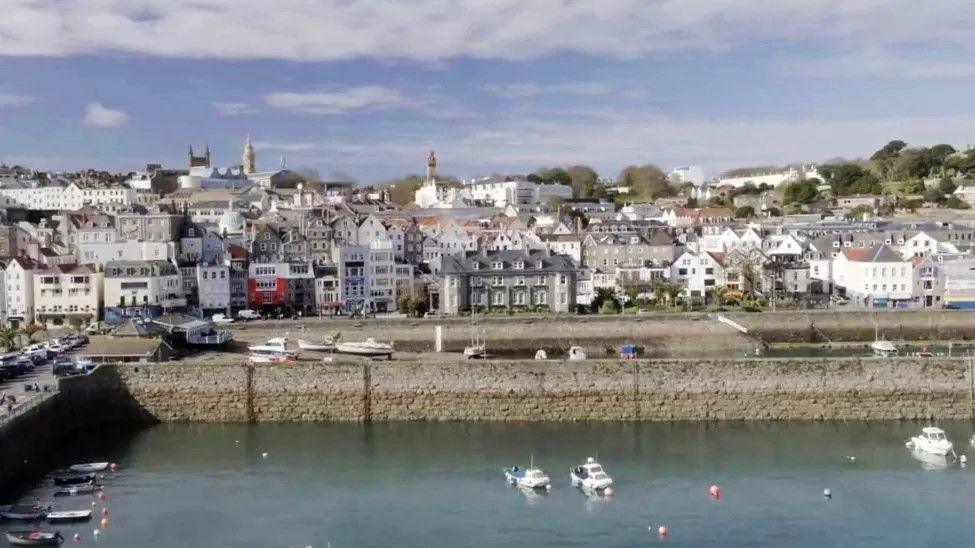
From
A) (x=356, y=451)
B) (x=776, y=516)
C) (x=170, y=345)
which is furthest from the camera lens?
(x=170, y=345)

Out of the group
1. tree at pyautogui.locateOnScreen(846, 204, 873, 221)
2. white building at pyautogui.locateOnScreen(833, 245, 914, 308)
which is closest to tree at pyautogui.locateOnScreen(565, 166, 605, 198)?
tree at pyautogui.locateOnScreen(846, 204, 873, 221)

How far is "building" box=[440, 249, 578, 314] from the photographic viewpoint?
41.9m

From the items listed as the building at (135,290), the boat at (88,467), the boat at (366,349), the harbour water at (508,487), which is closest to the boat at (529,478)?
the harbour water at (508,487)

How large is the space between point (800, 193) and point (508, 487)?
68674 mm

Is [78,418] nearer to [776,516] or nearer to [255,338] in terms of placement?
[255,338]

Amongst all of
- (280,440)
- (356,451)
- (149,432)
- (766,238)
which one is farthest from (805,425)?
(766,238)

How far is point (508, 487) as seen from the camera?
19.7m

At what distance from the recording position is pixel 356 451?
22625 mm

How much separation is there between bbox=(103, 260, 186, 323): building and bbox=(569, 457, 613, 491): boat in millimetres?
23383

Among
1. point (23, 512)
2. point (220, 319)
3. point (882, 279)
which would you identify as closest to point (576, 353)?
point (220, 319)

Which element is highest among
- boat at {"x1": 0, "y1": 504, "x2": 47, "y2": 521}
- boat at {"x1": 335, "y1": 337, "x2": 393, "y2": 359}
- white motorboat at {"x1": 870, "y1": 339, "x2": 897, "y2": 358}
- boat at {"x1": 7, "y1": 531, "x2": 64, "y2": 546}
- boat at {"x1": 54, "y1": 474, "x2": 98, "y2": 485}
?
boat at {"x1": 335, "y1": 337, "x2": 393, "y2": 359}

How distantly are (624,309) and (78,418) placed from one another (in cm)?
2354

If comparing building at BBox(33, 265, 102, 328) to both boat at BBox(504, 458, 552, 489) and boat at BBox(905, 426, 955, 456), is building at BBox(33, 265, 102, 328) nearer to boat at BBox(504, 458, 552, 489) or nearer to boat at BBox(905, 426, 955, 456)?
boat at BBox(504, 458, 552, 489)

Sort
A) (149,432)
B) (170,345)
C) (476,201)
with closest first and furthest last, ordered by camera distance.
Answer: (149,432)
(170,345)
(476,201)
